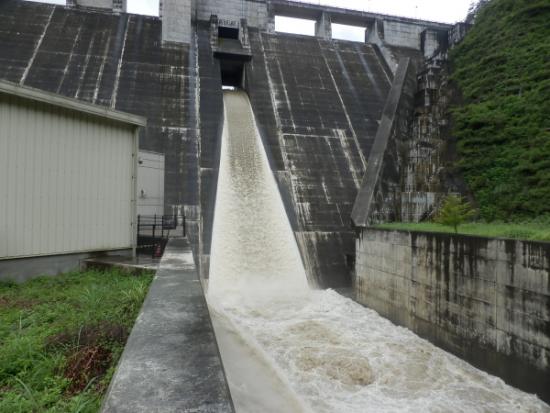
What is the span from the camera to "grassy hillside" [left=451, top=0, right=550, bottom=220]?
9527 millimetres

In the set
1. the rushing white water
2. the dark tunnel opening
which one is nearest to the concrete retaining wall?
the rushing white water

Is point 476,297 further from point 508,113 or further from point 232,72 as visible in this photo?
point 232,72

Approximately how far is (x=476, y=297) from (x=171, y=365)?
5.69 metres

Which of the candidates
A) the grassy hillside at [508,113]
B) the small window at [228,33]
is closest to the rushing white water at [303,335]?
the grassy hillside at [508,113]

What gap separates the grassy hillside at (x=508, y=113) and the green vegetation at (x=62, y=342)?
8.66m

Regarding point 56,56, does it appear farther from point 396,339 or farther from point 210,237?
point 396,339

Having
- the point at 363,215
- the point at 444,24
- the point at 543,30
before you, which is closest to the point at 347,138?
the point at 363,215

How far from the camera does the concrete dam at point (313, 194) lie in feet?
19.9

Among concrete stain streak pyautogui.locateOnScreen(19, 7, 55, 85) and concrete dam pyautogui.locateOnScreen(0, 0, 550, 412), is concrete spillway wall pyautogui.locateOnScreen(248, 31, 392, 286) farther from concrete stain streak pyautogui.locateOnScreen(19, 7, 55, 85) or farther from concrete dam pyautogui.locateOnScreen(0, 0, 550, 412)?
concrete stain streak pyautogui.locateOnScreen(19, 7, 55, 85)

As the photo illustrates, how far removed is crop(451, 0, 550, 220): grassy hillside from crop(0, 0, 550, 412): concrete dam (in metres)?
0.87

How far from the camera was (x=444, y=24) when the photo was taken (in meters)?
26.4

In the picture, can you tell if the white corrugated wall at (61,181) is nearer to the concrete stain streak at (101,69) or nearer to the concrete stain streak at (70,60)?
the concrete stain streak at (101,69)

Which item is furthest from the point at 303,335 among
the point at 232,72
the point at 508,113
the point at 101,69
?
the point at 232,72

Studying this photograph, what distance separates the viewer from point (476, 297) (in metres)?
6.60
